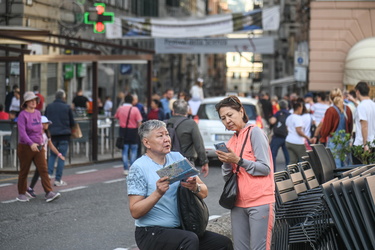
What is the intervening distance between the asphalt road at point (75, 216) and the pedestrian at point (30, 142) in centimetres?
39

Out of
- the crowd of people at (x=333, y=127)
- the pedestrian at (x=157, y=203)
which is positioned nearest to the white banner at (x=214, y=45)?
the crowd of people at (x=333, y=127)

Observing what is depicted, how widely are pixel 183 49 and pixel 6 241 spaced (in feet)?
80.3

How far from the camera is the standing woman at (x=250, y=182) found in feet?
23.3

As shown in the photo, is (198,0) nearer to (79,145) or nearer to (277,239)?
(79,145)

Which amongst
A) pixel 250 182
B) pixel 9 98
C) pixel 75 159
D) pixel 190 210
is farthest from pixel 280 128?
pixel 190 210

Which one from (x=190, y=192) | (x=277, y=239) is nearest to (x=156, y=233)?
(x=190, y=192)

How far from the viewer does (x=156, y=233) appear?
6.63 m

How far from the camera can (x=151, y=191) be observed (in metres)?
6.62

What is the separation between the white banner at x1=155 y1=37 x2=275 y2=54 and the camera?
33619 mm

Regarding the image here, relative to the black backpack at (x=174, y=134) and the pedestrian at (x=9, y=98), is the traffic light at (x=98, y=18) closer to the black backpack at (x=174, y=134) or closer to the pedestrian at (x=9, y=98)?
the pedestrian at (x=9, y=98)

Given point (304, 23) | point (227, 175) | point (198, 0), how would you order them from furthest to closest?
1. point (198, 0)
2. point (304, 23)
3. point (227, 175)

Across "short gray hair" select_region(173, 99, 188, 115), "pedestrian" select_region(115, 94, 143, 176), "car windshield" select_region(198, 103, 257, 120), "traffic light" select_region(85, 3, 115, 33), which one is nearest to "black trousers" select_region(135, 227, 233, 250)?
"short gray hair" select_region(173, 99, 188, 115)

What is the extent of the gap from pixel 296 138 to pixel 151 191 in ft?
33.7

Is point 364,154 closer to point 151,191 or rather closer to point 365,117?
point 365,117
